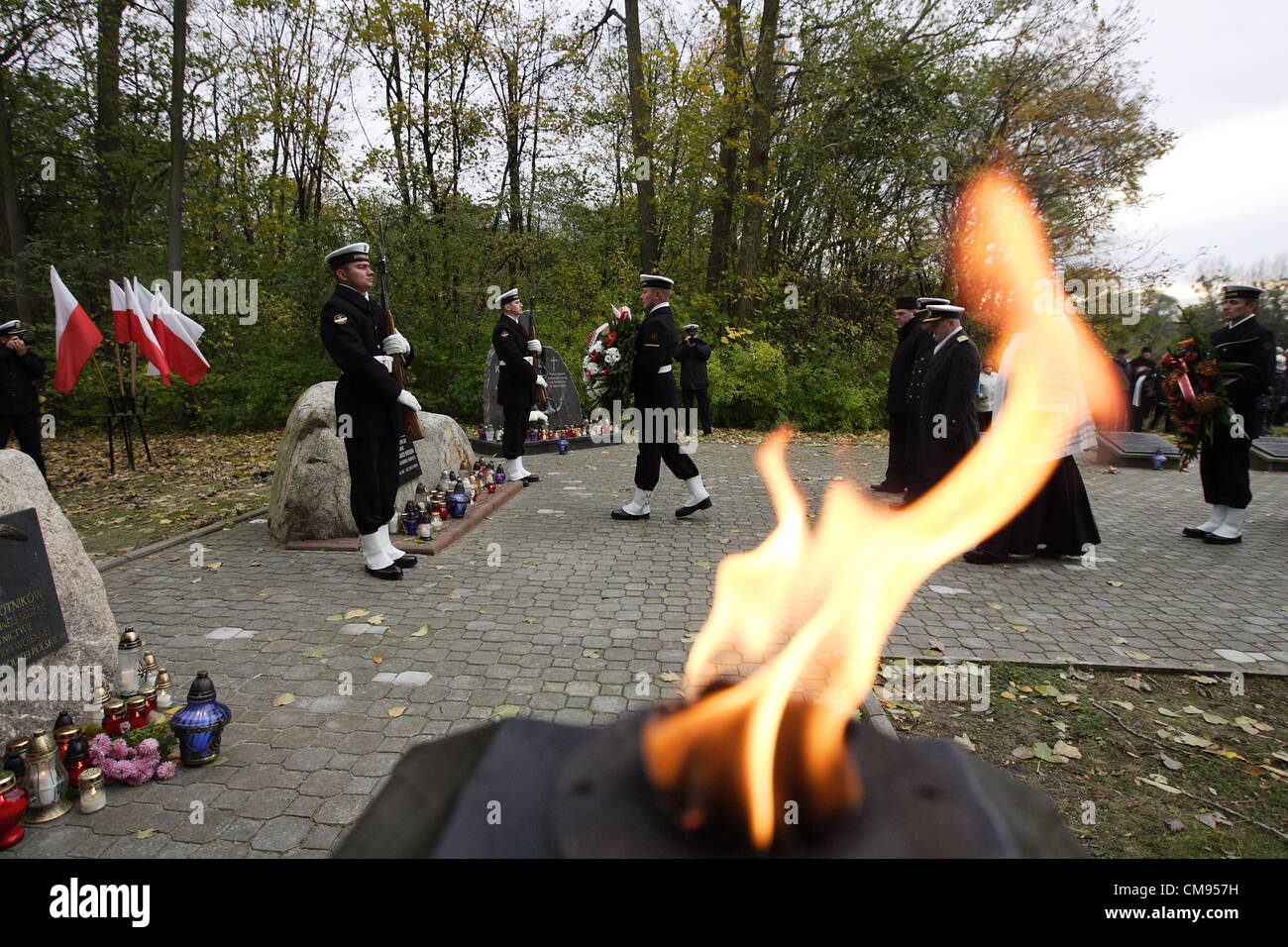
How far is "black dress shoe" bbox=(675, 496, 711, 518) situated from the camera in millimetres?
8656

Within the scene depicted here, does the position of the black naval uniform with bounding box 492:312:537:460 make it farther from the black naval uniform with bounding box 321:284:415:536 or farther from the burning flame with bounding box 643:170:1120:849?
the burning flame with bounding box 643:170:1120:849

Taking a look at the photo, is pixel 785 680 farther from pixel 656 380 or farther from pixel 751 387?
pixel 751 387

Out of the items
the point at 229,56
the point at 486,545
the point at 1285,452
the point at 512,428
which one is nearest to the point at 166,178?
the point at 229,56

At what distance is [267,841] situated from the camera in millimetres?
2887

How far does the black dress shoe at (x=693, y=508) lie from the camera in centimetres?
866

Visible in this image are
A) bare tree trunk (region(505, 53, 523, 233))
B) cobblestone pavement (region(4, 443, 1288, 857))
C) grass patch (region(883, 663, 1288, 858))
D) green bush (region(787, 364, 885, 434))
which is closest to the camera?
grass patch (region(883, 663, 1288, 858))

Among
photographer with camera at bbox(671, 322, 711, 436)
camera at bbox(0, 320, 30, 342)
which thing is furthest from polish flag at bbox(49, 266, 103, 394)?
photographer with camera at bbox(671, 322, 711, 436)

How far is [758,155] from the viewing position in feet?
65.2

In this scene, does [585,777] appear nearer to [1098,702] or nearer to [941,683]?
[941,683]

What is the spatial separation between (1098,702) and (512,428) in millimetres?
8568

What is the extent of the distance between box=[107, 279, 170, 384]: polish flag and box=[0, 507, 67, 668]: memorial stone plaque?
9.78 m

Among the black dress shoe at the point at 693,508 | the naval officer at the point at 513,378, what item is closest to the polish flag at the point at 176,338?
the naval officer at the point at 513,378

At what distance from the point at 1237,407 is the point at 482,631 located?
8.19 m
